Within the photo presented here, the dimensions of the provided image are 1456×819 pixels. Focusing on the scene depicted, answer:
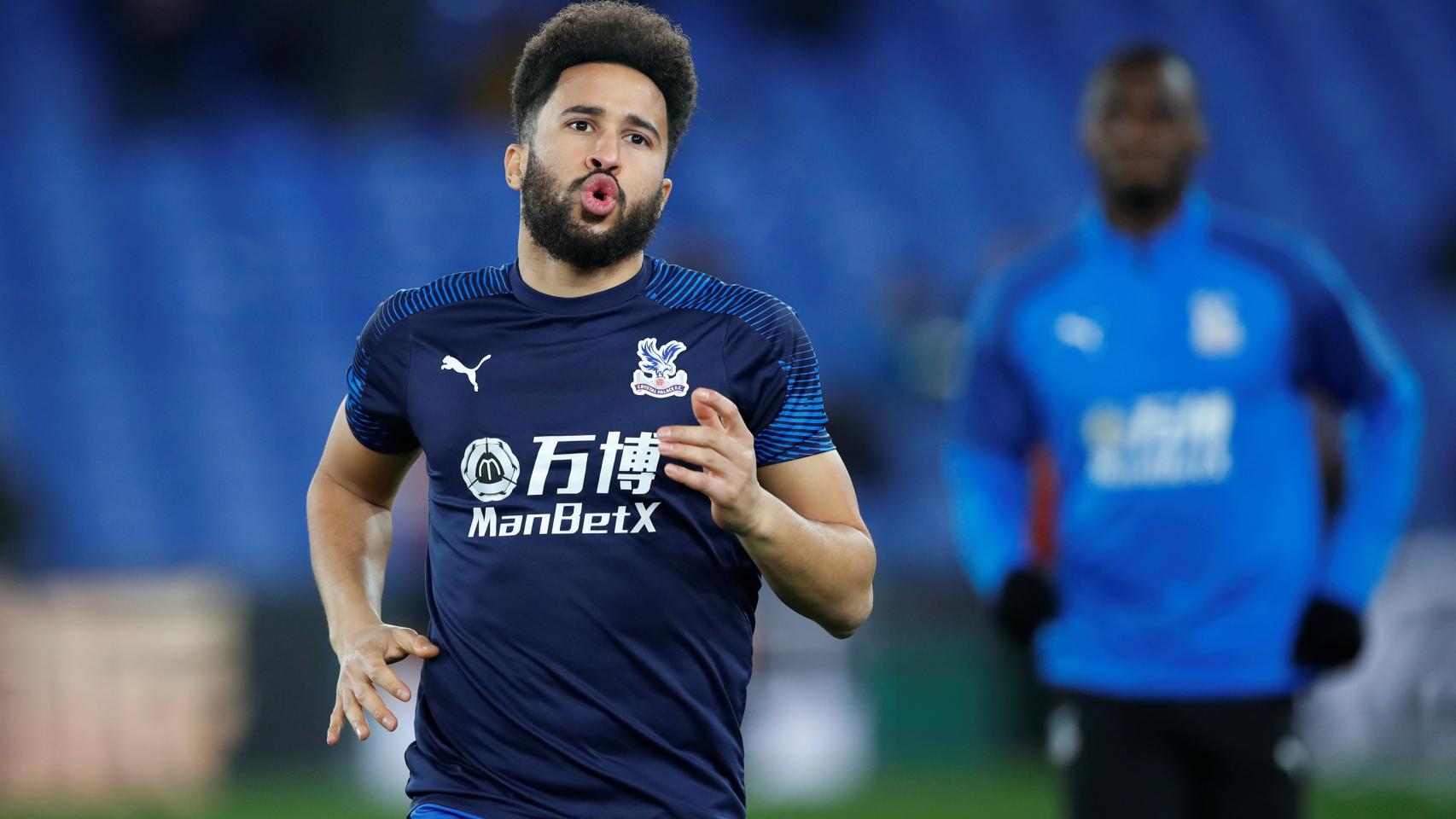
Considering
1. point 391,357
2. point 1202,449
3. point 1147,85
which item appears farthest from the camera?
point 1147,85

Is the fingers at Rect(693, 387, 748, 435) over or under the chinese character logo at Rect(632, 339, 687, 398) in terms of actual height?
under

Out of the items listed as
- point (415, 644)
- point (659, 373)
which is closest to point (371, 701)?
point (415, 644)

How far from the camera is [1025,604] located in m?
5.11

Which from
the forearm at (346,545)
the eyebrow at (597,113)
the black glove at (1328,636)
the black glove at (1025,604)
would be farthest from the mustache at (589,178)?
the black glove at (1328,636)

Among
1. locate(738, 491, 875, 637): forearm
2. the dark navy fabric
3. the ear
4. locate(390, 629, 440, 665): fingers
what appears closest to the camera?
locate(738, 491, 875, 637): forearm

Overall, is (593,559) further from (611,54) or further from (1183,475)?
(1183,475)

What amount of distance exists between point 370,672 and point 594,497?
505 mm

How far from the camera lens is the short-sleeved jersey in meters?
3.47

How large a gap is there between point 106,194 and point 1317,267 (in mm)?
11786

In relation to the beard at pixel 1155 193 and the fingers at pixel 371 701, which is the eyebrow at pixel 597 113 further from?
the beard at pixel 1155 193

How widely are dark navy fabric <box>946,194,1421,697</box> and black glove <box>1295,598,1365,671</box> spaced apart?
0.14ft

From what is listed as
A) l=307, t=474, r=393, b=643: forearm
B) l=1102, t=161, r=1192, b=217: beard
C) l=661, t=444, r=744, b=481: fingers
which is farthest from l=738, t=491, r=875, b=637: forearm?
l=1102, t=161, r=1192, b=217: beard

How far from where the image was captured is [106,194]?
15.1 metres

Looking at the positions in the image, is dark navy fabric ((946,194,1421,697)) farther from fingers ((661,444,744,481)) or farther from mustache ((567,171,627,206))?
fingers ((661,444,744,481))
